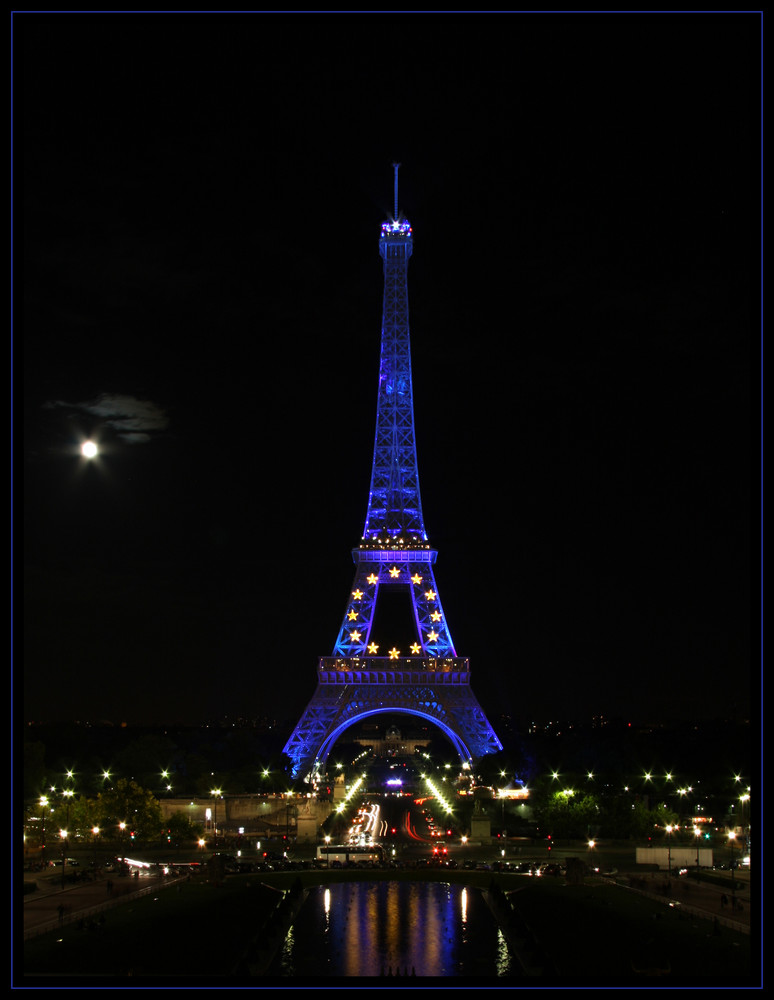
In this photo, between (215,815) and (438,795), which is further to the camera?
(438,795)

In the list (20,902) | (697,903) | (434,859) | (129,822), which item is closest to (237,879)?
(434,859)

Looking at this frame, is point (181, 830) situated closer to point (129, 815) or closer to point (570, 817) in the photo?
point (129, 815)

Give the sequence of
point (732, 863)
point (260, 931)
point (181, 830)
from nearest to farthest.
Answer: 1. point (260, 931)
2. point (732, 863)
3. point (181, 830)

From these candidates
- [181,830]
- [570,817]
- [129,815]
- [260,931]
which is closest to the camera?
[260,931]

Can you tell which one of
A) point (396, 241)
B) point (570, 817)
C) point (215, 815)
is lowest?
point (215, 815)

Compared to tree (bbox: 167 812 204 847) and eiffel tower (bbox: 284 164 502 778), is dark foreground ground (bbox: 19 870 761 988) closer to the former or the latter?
tree (bbox: 167 812 204 847)

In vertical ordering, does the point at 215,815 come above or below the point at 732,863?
below

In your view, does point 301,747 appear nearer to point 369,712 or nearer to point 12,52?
point 369,712

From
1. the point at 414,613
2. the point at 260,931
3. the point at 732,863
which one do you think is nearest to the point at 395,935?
the point at 260,931
